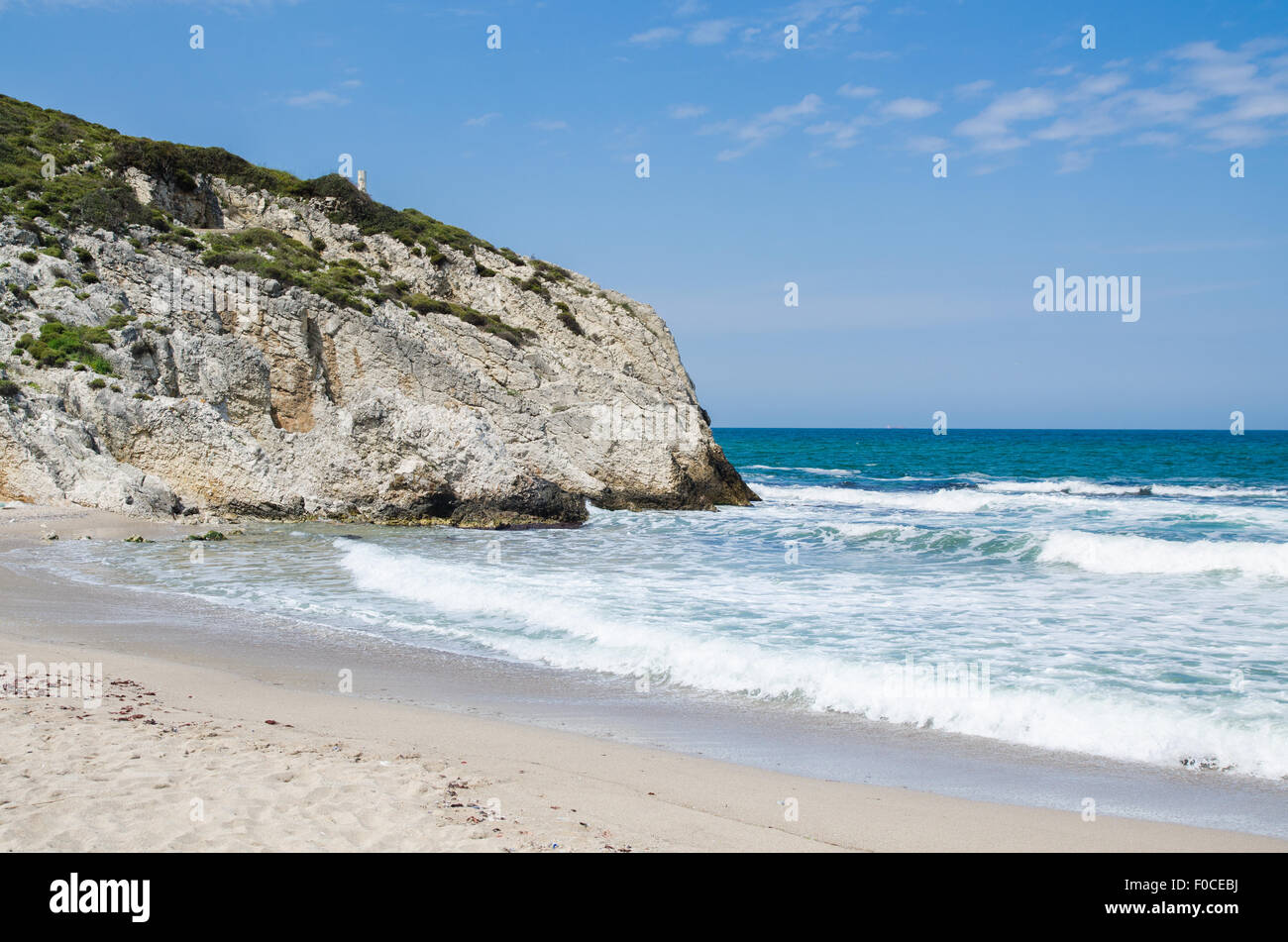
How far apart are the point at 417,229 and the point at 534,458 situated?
15376 millimetres

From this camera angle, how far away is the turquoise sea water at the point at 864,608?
729 centimetres

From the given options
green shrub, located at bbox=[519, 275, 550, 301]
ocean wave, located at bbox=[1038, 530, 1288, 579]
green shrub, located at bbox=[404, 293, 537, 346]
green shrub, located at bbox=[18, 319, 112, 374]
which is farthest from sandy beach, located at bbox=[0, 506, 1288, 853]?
green shrub, located at bbox=[519, 275, 550, 301]

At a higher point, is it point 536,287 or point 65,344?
point 536,287

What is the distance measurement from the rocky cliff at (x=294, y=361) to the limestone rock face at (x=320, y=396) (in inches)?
2.6

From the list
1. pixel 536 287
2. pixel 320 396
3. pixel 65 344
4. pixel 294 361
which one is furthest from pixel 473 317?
pixel 65 344

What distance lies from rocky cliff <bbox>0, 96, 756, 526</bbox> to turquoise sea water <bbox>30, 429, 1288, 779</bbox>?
2132mm

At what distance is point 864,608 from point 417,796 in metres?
7.91

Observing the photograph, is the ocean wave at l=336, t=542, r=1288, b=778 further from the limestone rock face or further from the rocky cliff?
the rocky cliff

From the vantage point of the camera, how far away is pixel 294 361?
2488 cm

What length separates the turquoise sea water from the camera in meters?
7.29

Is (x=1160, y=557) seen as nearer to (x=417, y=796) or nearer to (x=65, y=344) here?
(x=417, y=796)
